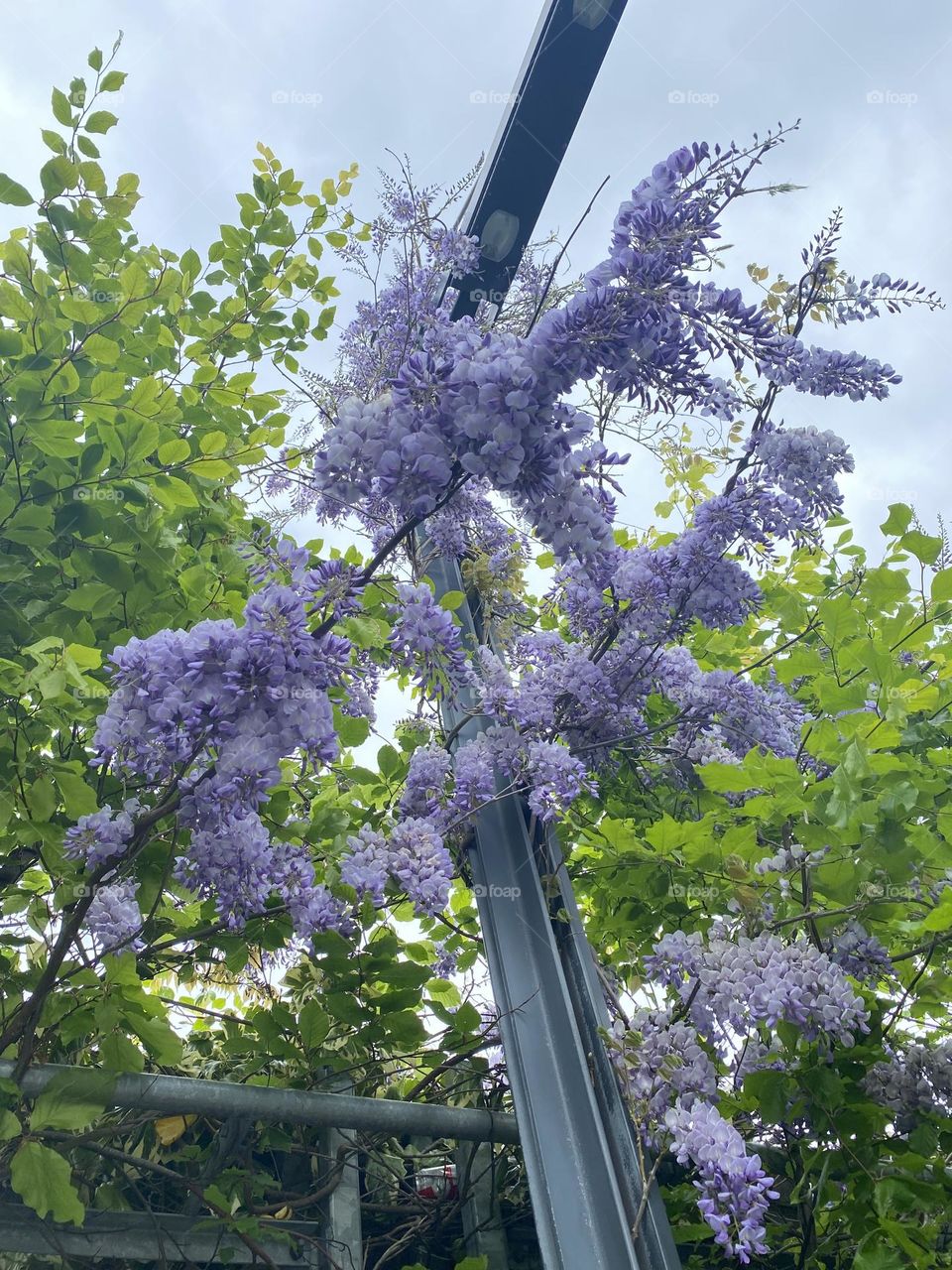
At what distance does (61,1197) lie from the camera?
1.25m

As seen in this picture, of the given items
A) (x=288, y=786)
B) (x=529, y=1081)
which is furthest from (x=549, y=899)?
(x=288, y=786)

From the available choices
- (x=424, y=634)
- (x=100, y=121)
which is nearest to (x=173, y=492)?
(x=424, y=634)

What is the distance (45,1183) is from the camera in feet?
4.14

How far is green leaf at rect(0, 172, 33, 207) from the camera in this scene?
179cm

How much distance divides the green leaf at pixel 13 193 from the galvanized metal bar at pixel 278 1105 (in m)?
1.56

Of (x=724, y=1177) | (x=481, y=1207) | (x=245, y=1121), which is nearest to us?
(x=724, y=1177)

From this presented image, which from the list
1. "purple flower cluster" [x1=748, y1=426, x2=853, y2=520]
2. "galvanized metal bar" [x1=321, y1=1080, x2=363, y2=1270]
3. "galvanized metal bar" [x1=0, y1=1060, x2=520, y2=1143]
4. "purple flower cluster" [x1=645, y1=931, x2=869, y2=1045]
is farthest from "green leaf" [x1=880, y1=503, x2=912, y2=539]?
"galvanized metal bar" [x1=321, y1=1080, x2=363, y2=1270]

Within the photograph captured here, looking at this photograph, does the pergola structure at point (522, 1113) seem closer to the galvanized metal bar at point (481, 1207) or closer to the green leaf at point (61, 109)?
the galvanized metal bar at point (481, 1207)

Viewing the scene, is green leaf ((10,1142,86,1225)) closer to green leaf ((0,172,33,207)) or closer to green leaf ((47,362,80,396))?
green leaf ((47,362,80,396))

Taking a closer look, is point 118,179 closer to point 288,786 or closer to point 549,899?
point 288,786

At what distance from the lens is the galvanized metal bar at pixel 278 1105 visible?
1.34 meters

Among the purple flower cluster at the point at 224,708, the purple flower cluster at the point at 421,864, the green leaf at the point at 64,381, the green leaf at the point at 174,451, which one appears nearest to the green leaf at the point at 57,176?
the green leaf at the point at 64,381

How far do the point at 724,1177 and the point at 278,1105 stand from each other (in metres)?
0.67

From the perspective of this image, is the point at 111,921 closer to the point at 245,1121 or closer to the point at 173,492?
the point at 245,1121
